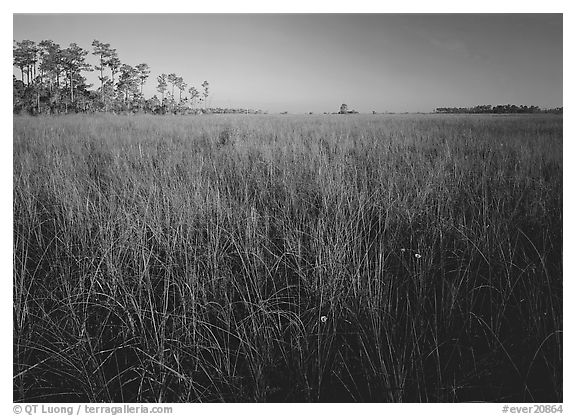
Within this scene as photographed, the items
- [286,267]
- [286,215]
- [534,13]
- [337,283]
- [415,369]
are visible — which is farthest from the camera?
[286,215]

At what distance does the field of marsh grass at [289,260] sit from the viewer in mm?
1804

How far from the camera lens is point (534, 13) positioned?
2.26 m

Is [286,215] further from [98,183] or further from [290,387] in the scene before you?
[98,183]

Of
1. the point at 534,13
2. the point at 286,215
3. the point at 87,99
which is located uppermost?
the point at 534,13

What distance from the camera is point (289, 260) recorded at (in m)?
2.17

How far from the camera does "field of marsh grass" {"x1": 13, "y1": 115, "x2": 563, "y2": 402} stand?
1.80 meters

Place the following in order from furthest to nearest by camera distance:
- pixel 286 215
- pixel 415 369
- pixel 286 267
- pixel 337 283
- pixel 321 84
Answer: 1. pixel 321 84
2. pixel 286 215
3. pixel 286 267
4. pixel 337 283
5. pixel 415 369

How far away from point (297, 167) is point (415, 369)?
1.69 m

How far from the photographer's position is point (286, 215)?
2486mm

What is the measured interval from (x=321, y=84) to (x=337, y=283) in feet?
4.37

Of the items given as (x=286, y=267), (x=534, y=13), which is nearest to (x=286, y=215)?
(x=286, y=267)
